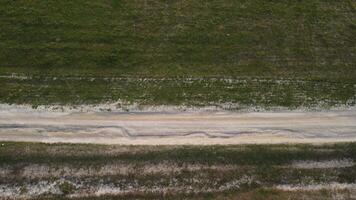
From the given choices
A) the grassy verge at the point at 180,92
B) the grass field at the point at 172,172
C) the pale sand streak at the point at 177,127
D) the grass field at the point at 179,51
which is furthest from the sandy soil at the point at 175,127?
the grass field at the point at 179,51

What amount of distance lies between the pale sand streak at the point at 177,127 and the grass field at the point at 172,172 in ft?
1.74

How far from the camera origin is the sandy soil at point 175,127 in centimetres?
2120

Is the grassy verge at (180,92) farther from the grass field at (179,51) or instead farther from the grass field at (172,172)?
the grass field at (172,172)

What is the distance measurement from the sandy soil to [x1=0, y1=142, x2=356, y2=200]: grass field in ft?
1.74

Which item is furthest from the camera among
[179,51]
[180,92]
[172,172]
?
[179,51]

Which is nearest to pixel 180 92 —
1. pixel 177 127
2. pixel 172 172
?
pixel 177 127

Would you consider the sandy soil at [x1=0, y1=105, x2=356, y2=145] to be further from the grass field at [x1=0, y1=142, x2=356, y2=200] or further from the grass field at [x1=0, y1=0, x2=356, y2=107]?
the grass field at [x1=0, y1=0, x2=356, y2=107]

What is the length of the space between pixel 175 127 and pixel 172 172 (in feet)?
7.89

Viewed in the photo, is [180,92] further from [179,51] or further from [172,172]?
[172,172]

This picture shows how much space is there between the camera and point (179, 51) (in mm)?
24297

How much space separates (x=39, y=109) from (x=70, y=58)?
129 inches

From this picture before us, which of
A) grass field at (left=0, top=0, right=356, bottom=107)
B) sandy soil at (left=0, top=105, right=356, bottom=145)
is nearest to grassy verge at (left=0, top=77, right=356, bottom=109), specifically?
grass field at (left=0, top=0, right=356, bottom=107)

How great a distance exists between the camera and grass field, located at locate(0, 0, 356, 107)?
22.7m

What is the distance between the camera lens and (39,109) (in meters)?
21.8
